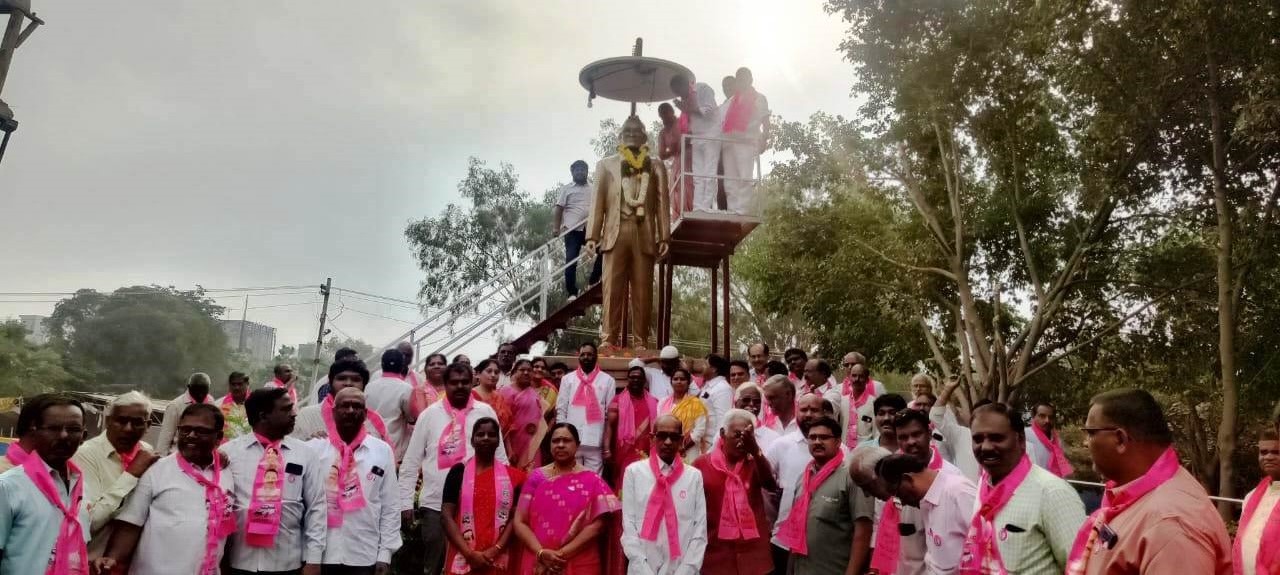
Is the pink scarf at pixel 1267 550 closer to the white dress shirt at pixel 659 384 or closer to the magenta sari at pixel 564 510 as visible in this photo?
the magenta sari at pixel 564 510

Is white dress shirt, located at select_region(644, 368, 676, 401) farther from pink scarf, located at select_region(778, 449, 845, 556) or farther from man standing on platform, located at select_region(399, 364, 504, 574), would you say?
pink scarf, located at select_region(778, 449, 845, 556)

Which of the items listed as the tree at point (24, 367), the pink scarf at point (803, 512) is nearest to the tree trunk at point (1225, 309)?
the pink scarf at point (803, 512)

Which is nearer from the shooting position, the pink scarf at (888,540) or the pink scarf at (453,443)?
the pink scarf at (888,540)

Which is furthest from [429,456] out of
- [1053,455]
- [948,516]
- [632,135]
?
[1053,455]

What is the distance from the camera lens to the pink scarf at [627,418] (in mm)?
7902

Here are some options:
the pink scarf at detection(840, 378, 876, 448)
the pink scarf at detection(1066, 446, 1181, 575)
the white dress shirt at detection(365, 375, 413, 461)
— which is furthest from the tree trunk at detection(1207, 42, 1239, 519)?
the pink scarf at detection(1066, 446, 1181, 575)

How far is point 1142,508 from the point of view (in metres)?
2.50

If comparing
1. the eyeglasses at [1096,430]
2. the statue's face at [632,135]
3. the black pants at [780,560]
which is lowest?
the black pants at [780,560]

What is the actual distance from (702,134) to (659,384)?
4474mm

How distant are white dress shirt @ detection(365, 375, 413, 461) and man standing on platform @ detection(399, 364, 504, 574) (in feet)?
2.55

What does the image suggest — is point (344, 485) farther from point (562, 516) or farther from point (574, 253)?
point (574, 253)

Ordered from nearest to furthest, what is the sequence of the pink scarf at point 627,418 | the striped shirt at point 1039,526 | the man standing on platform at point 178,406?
the striped shirt at point 1039,526 < the man standing on platform at point 178,406 < the pink scarf at point 627,418

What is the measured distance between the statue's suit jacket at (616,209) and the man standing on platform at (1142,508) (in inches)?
315

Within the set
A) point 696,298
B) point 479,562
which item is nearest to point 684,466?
point 479,562
